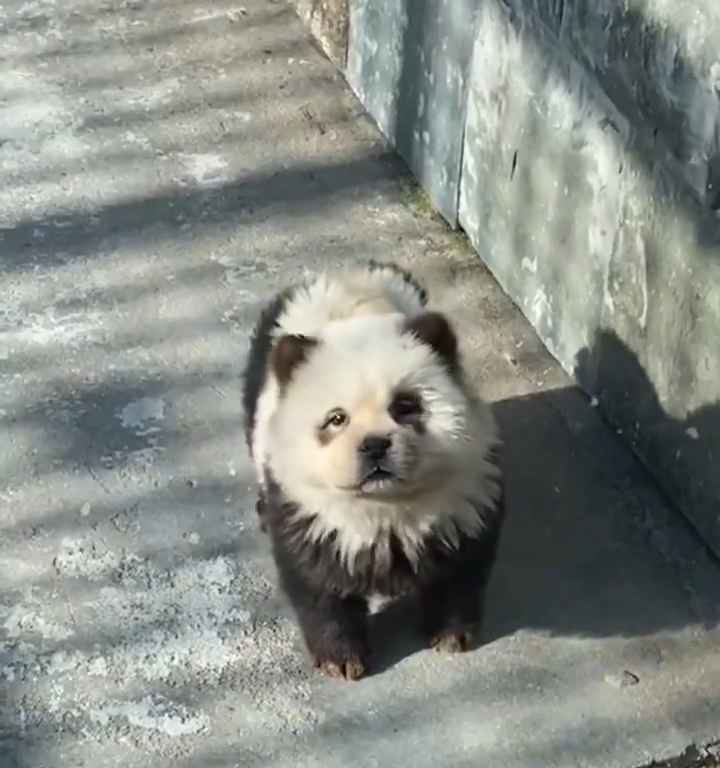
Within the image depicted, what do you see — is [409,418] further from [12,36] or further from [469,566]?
[12,36]

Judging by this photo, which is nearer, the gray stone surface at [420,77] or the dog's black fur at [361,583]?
the dog's black fur at [361,583]

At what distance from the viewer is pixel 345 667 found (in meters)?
3.00

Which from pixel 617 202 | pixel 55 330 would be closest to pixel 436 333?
pixel 617 202

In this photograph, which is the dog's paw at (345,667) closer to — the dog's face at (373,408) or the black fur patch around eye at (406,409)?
the dog's face at (373,408)

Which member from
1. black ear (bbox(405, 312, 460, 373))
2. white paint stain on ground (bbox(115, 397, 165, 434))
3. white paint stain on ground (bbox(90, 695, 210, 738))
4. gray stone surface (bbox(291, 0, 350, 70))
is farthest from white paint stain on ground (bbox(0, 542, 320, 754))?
gray stone surface (bbox(291, 0, 350, 70))

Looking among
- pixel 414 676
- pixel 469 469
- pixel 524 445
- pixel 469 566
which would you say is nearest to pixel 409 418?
pixel 469 469

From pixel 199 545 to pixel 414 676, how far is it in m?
0.55

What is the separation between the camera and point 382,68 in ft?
14.5

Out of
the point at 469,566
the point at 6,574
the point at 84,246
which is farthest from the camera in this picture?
the point at 84,246

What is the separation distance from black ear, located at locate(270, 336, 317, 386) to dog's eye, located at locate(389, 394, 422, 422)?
0.19m

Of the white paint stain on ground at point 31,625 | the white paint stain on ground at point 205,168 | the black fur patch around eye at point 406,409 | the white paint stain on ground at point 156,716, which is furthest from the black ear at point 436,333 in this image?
the white paint stain on ground at point 205,168

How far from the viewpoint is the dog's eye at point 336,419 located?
273 centimetres

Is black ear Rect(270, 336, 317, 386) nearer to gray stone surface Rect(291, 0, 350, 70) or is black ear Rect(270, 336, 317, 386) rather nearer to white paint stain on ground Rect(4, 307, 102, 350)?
white paint stain on ground Rect(4, 307, 102, 350)

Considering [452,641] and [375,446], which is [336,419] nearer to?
[375,446]
